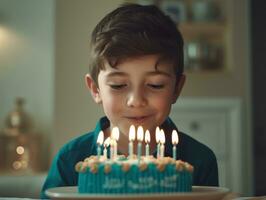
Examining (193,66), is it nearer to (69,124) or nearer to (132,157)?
(69,124)

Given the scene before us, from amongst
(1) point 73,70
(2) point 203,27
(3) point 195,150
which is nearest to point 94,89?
(3) point 195,150

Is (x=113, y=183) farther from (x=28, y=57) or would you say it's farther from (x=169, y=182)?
(x=28, y=57)

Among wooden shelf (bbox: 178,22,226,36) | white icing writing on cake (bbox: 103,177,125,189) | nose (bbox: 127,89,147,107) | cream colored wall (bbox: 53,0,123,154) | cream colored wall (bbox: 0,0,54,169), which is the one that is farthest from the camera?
cream colored wall (bbox: 0,0,54,169)

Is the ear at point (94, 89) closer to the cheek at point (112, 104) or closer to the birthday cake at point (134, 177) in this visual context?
the cheek at point (112, 104)

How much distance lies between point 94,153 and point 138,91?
20 cm

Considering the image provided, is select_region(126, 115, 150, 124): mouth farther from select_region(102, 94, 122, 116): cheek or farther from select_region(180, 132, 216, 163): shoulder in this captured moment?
select_region(180, 132, 216, 163): shoulder

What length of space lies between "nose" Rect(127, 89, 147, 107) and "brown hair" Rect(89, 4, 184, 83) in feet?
0.21

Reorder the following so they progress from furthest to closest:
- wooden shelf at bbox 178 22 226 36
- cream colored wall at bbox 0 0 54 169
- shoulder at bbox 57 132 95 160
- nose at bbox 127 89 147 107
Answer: cream colored wall at bbox 0 0 54 169 < wooden shelf at bbox 178 22 226 36 < shoulder at bbox 57 132 95 160 < nose at bbox 127 89 147 107

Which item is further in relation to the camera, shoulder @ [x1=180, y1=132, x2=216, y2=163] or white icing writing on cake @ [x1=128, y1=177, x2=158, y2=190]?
shoulder @ [x1=180, y1=132, x2=216, y2=163]

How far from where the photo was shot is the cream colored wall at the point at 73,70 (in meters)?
2.51

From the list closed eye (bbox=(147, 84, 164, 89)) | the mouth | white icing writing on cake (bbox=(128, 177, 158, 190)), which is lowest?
white icing writing on cake (bbox=(128, 177, 158, 190))

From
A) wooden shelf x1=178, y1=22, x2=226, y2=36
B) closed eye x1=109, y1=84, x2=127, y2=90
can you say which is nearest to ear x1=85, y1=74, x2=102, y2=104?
closed eye x1=109, y1=84, x2=127, y2=90

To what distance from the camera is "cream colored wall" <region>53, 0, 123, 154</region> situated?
251cm

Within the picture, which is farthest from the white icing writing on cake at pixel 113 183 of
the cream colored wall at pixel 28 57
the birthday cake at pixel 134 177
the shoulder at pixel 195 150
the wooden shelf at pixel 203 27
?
the cream colored wall at pixel 28 57
